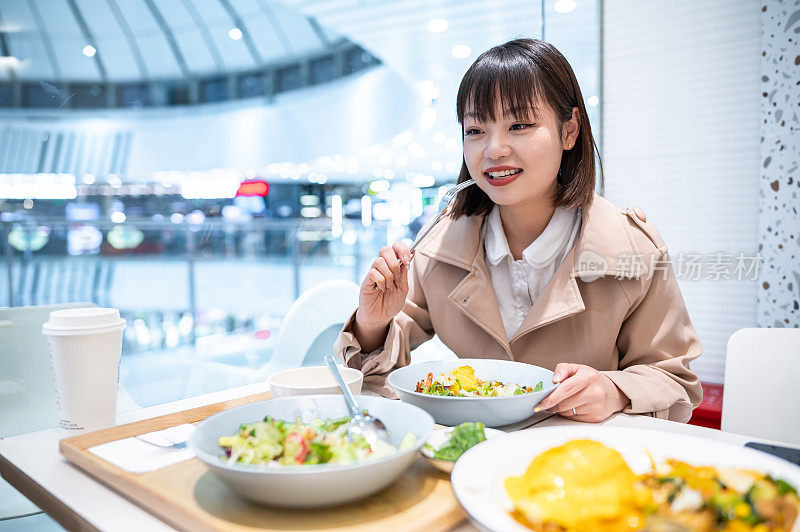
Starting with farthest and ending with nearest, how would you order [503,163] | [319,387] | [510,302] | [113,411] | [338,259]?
[338,259], [510,302], [503,163], [113,411], [319,387]

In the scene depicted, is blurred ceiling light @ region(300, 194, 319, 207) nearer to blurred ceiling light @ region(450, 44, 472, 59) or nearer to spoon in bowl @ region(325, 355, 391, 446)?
blurred ceiling light @ region(450, 44, 472, 59)

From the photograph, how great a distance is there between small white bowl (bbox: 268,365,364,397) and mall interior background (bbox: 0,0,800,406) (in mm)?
715

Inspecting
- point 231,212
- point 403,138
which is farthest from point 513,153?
point 403,138

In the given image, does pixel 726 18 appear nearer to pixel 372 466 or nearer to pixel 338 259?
pixel 338 259

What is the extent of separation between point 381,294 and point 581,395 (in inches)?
19.8

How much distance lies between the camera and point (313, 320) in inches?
109

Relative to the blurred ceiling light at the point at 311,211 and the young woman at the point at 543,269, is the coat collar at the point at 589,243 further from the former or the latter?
the blurred ceiling light at the point at 311,211

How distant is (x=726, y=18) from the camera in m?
3.11

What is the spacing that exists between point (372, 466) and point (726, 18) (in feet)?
11.1

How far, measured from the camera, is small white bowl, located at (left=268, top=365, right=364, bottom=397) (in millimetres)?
1003

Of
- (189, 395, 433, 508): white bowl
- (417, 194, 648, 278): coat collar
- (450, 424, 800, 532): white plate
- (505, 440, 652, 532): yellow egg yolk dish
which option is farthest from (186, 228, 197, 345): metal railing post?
(505, 440, 652, 532): yellow egg yolk dish

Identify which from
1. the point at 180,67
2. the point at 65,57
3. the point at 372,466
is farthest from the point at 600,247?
the point at 180,67

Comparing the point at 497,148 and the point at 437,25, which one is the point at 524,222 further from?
the point at 437,25

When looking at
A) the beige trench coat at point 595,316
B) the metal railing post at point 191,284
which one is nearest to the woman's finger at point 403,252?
the beige trench coat at point 595,316
